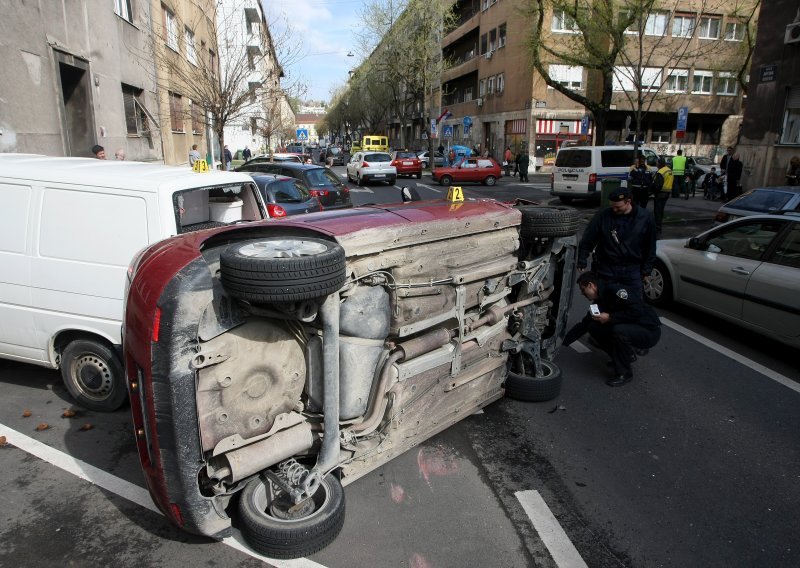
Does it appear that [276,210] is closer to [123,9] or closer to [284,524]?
[284,524]

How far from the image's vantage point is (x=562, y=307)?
16.4 ft

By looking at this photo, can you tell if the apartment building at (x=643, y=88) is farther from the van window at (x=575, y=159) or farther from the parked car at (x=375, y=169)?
the van window at (x=575, y=159)

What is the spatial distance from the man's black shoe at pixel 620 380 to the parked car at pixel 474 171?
2316 centimetres

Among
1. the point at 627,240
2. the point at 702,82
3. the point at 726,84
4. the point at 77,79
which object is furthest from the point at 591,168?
the point at 726,84

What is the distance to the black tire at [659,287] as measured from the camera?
7414 millimetres

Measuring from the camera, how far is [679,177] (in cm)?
2150

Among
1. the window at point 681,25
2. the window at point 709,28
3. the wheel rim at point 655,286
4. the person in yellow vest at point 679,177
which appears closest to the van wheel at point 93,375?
the wheel rim at point 655,286

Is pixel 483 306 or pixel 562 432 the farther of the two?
pixel 562 432

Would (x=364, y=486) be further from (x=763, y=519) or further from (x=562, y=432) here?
(x=763, y=519)

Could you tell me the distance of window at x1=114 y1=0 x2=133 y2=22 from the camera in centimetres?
1694

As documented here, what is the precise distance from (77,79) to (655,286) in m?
15.3

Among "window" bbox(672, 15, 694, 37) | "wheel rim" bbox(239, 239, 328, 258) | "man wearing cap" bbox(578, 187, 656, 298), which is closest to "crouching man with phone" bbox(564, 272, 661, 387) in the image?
"man wearing cap" bbox(578, 187, 656, 298)

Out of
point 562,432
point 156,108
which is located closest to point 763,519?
point 562,432

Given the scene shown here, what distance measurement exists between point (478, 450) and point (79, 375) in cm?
338
